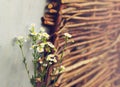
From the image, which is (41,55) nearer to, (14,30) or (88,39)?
(14,30)

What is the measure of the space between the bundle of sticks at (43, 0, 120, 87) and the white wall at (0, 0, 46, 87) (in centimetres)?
8

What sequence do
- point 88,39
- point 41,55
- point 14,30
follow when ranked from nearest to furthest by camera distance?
point 14,30
point 41,55
point 88,39

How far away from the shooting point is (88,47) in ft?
4.64

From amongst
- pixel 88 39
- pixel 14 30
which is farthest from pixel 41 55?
pixel 88 39

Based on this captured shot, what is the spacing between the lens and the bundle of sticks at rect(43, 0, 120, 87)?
3.76 ft

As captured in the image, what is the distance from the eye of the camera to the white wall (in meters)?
0.95

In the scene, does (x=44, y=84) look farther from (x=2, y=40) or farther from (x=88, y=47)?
(x=88, y=47)

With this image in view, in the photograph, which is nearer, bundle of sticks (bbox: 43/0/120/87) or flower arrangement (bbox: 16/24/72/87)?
flower arrangement (bbox: 16/24/72/87)

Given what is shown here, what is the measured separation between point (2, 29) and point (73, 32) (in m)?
0.42

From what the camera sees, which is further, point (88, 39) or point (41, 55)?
point (88, 39)

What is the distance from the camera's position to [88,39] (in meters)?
1.41

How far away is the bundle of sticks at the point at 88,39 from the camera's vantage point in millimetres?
1147

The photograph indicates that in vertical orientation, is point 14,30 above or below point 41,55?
above

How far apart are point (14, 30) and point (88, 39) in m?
0.52
